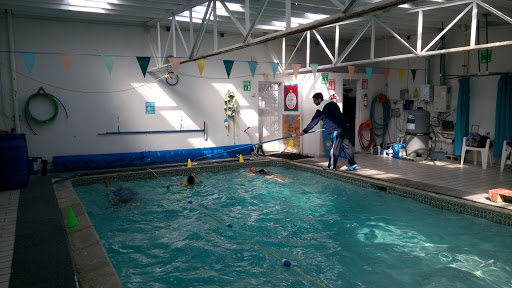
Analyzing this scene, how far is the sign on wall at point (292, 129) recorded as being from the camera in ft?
36.1

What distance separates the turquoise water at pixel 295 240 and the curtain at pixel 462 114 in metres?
3.79

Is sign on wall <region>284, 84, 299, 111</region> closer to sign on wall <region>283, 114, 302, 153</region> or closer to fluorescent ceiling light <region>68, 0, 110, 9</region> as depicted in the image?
sign on wall <region>283, 114, 302, 153</region>

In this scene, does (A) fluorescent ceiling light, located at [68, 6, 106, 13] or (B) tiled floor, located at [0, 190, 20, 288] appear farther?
(A) fluorescent ceiling light, located at [68, 6, 106, 13]

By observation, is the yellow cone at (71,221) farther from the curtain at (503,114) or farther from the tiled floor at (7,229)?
the curtain at (503,114)

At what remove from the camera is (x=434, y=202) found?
241 inches

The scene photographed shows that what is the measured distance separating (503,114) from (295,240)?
6.52 m

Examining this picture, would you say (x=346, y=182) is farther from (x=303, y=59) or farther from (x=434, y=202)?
(x=303, y=59)

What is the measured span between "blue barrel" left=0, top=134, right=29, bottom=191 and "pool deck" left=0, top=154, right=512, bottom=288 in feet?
0.58

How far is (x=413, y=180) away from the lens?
23.6 ft

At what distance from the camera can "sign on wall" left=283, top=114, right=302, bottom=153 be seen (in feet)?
36.1

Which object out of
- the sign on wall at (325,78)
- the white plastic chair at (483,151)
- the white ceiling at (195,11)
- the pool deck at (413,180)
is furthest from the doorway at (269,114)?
the white plastic chair at (483,151)

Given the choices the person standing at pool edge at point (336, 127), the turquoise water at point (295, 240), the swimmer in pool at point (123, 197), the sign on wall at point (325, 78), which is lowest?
the turquoise water at point (295, 240)

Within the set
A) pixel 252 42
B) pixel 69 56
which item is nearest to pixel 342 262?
pixel 252 42

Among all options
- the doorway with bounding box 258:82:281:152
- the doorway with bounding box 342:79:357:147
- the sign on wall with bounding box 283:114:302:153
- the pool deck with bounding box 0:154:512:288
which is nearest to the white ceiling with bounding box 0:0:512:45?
the doorway with bounding box 258:82:281:152
